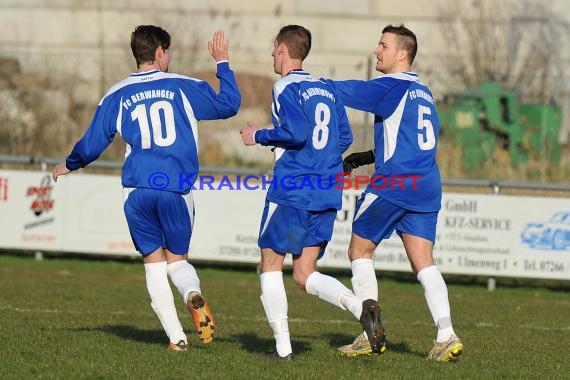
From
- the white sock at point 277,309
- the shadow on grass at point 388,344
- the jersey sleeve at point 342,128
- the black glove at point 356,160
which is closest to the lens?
the white sock at point 277,309

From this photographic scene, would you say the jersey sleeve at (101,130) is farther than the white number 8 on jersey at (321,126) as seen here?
Yes

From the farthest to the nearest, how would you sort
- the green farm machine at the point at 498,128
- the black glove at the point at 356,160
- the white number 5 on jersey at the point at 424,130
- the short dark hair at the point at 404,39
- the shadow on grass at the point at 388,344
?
1. the green farm machine at the point at 498,128
2. the shadow on grass at the point at 388,344
3. the black glove at the point at 356,160
4. the short dark hair at the point at 404,39
5. the white number 5 on jersey at the point at 424,130

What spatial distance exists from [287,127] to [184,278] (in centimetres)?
132

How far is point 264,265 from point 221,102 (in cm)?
111

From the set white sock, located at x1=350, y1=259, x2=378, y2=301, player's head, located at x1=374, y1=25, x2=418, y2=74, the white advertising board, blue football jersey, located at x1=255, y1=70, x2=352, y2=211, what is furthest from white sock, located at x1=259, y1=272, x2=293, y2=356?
the white advertising board

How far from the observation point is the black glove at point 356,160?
337 inches

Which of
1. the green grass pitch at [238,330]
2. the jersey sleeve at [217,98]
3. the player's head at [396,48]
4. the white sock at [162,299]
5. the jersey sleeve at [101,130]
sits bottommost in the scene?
the green grass pitch at [238,330]

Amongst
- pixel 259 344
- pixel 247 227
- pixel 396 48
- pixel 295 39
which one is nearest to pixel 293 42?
pixel 295 39

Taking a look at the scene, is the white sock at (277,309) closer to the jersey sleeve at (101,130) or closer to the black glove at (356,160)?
the black glove at (356,160)

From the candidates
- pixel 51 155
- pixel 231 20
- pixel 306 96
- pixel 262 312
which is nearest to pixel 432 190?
pixel 306 96

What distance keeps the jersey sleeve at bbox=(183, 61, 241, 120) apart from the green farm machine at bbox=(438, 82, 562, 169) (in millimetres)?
10407

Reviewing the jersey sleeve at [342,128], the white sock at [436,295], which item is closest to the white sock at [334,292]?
the white sock at [436,295]

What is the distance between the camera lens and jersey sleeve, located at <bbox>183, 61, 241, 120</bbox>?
8219 millimetres

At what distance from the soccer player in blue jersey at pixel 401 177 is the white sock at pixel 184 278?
108 centimetres
